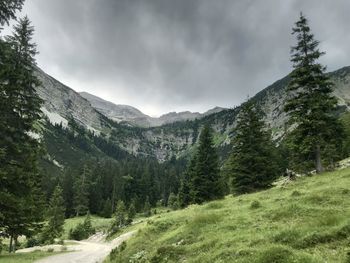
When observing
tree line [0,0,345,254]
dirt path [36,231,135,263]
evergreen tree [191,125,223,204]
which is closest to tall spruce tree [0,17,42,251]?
tree line [0,0,345,254]

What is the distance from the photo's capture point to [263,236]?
1391 cm

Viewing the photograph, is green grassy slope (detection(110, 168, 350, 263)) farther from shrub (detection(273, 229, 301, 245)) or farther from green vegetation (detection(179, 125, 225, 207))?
green vegetation (detection(179, 125, 225, 207))

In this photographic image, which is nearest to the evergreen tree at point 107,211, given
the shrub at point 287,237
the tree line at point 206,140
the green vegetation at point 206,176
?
the tree line at point 206,140

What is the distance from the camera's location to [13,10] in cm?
2144

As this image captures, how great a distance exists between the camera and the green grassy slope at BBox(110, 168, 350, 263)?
11305mm

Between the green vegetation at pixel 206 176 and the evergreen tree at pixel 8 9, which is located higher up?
the evergreen tree at pixel 8 9

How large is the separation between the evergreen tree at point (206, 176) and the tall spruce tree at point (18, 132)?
33.2m

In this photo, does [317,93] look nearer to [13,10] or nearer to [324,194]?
[324,194]

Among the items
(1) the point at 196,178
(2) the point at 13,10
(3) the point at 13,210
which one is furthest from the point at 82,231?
(2) the point at 13,10

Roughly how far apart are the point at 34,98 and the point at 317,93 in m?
29.5

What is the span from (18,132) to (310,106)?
29.4 meters

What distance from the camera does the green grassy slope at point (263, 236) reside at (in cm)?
1130

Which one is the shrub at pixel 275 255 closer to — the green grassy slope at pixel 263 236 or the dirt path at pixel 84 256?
the green grassy slope at pixel 263 236

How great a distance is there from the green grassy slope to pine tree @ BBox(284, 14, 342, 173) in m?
18.3
